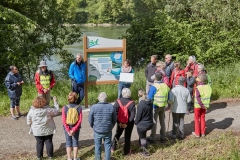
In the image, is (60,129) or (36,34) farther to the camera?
(36,34)

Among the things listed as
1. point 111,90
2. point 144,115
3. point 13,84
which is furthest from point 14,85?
point 144,115

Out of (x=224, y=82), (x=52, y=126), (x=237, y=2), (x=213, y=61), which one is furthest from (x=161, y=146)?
(x=237, y=2)

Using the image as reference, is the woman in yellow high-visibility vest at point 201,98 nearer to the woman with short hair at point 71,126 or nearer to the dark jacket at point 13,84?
the woman with short hair at point 71,126

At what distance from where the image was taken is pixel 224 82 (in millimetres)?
10320

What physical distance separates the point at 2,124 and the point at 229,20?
1035cm

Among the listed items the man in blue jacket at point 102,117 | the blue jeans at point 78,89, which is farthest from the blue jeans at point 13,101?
the man in blue jacket at point 102,117

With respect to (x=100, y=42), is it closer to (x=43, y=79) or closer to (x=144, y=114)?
(x=43, y=79)

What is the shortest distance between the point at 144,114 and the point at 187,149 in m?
1.16

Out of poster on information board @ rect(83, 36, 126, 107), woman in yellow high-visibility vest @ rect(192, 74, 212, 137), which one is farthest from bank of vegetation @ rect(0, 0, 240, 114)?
woman in yellow high-visibility vest @ rect(192, 74, 212, 137)

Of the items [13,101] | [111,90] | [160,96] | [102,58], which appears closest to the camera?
[160,96]

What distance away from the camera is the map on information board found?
27.8 feet

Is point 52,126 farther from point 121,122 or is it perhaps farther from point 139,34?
point 139,34

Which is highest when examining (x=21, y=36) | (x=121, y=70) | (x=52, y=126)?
(x=21, y=36)

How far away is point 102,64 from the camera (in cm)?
856
